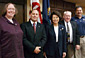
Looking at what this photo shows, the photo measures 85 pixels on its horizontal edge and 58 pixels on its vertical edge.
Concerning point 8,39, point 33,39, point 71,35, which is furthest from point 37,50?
point 71,35

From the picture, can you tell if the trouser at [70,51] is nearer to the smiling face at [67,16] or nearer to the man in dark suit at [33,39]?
the smiling face at [67,16]

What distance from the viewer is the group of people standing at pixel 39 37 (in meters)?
1.67

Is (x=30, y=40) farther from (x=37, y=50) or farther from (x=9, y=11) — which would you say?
(x=9, y=11)

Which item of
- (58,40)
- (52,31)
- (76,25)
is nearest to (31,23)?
(52,31)

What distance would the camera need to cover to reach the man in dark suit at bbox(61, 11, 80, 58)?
258 centimetres

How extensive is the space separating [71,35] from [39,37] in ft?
2.73

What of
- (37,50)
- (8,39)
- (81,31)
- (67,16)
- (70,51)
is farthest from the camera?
(81,31)

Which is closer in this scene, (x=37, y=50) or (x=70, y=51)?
(x=37, y=50)

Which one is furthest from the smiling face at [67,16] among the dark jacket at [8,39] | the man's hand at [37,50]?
the dark jacket at [8,39]

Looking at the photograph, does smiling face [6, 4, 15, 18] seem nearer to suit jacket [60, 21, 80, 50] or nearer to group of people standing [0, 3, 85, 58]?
group of people standing [0, 3, 85, 58]

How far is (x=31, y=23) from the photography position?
2.14 m

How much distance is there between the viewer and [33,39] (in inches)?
81.0

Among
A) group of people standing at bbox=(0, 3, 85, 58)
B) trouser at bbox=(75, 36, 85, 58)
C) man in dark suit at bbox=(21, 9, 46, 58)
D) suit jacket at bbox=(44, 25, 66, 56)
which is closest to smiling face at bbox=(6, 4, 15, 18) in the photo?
group of people standing at bbox=(0, 3, 85, 58)

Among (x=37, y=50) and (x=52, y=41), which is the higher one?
(x=52, y=41)
